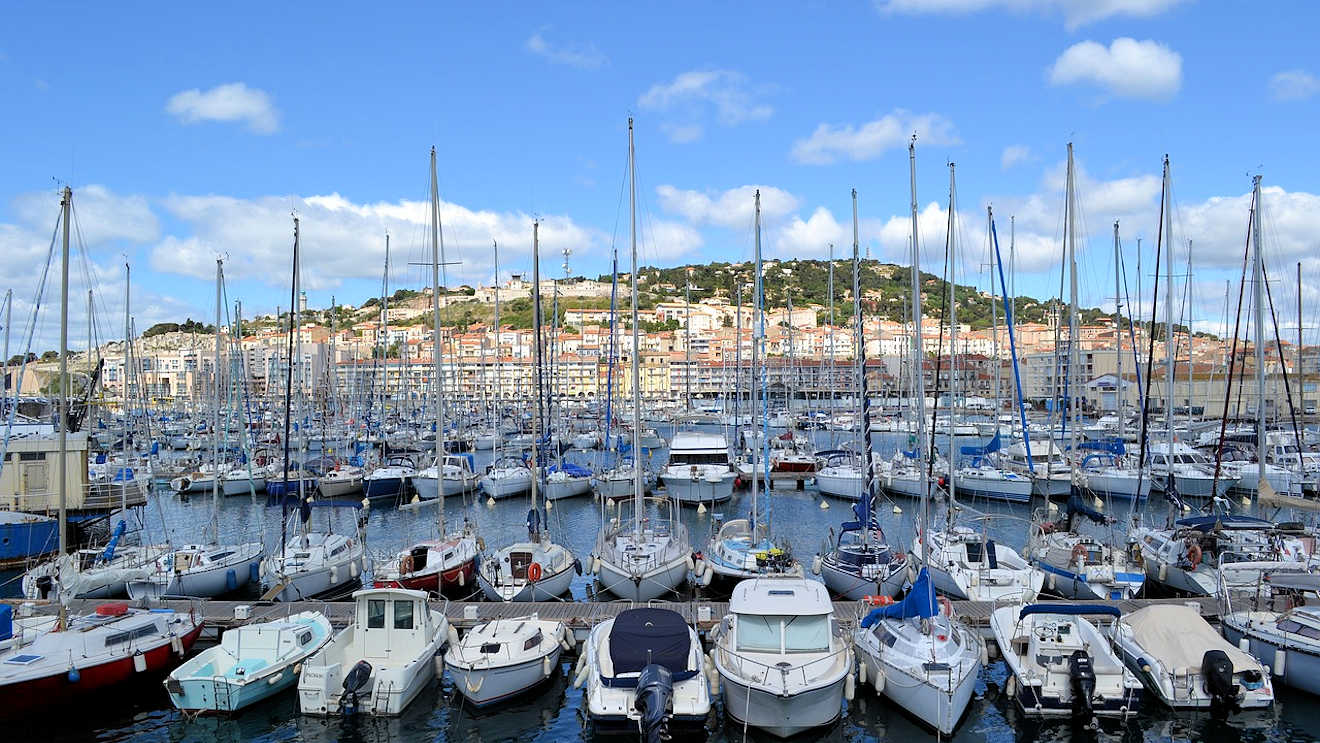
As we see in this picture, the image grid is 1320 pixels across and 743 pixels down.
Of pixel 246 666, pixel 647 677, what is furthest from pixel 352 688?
pixel 647 677

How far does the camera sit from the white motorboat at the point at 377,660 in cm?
1608

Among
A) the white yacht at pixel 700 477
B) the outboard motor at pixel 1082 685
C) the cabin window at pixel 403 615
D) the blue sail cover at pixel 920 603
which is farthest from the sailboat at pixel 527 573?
the white yacht at pixel 700 477

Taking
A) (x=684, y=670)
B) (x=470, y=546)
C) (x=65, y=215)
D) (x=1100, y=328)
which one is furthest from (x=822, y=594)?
(x=1100, y=328)

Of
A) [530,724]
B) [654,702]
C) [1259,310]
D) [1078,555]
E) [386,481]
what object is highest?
[1259,310]

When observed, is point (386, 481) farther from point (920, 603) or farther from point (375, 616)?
point (920, 603)

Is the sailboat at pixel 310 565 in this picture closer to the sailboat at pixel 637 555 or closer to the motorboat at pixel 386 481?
the sailboat at pixel 637 555

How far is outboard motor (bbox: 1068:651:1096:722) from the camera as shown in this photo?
1532 centimetres

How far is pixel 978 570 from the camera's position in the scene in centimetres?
2142

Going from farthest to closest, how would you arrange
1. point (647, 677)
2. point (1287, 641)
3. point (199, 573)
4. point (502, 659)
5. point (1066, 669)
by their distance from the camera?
point (199, 573) → point (1287, 641) → point (502, 659) → point (1066, 669) → point (647, 677)

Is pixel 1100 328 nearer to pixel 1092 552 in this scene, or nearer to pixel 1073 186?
pixel 1073 186

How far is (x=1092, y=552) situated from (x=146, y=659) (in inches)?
849

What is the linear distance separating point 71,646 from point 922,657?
618 inches

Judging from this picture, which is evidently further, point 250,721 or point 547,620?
point 547,620

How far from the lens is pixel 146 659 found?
1766cm
